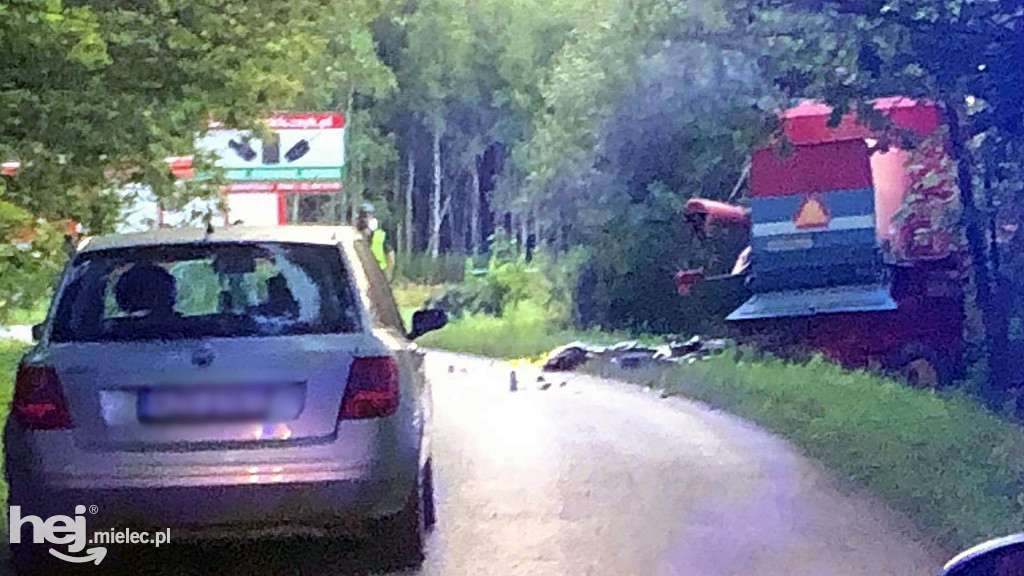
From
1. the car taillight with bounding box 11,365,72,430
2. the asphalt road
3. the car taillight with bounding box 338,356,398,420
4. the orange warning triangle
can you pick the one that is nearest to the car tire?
the asphalt road

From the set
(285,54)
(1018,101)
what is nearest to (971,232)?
(1018,101)

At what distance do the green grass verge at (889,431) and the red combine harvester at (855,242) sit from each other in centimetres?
10

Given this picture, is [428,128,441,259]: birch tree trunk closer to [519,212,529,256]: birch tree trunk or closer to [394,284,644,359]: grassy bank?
[394,284,644,359]: grassy bank

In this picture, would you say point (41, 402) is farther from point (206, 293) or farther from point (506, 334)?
point (506, 334)

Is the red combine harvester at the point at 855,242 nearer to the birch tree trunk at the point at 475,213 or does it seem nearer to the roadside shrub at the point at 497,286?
the roadside shrub at the point at 497,286

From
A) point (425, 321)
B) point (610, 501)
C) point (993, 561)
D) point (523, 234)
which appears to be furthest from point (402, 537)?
point (993, 561)

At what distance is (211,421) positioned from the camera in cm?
276

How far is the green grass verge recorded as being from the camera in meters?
3.55

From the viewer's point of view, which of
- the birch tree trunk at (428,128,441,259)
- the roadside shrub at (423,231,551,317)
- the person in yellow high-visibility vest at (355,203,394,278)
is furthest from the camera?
the roadside shrub at (423,231,551,317)

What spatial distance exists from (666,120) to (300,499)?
1.79 metres

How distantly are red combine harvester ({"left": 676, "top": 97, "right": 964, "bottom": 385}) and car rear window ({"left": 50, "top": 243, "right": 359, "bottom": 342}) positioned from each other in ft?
4.57

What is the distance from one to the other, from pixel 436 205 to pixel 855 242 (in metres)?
1.12

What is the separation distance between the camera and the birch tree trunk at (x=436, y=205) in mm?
3746

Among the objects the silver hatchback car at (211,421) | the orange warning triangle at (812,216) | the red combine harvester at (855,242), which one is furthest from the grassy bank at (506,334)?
the silver hatchback car at (211,421)
